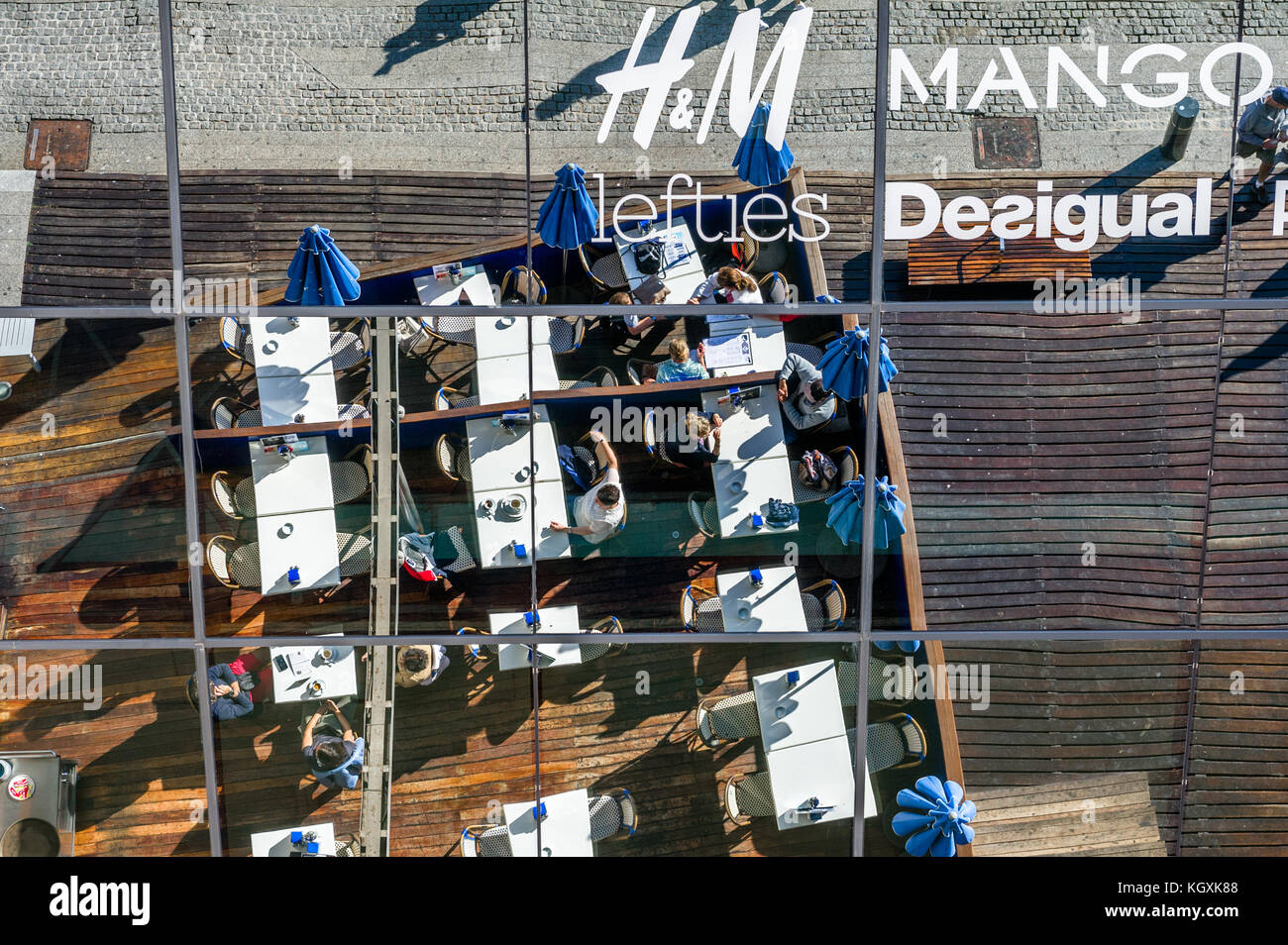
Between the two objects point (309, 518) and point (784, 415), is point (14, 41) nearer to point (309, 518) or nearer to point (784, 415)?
point (309, 518)

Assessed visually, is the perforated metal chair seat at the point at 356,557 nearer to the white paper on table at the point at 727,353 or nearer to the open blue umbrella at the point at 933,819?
the white paper on table at the point at 727,353

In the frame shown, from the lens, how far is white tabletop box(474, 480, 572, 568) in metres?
9.02

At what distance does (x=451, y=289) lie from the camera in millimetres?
10156

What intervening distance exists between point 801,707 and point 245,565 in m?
4.67

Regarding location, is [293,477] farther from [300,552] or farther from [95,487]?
[95,487]

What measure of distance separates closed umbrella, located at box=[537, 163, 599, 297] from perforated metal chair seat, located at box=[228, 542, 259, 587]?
3.66 metres

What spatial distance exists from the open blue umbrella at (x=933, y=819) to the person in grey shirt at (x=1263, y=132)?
20.4 feet

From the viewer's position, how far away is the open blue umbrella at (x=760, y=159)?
986 cm

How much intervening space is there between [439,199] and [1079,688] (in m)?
6.96

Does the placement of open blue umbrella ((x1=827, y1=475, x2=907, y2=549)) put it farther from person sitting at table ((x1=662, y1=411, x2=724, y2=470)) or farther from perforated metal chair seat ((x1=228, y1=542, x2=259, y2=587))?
perforated metal chair seat ((x1=228, y1=542, x2=259, y2=587))

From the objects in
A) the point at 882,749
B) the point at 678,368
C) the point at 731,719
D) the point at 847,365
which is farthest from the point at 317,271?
the point at 882,749

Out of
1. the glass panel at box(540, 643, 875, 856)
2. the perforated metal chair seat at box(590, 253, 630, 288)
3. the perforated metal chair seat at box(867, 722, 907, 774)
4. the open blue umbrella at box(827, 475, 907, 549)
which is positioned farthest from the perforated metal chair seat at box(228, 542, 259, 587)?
the perforated metal chair seat at box(867, 722, 907, 774)

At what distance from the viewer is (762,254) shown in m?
10.6

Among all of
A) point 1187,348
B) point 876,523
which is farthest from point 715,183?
point 1187,348
